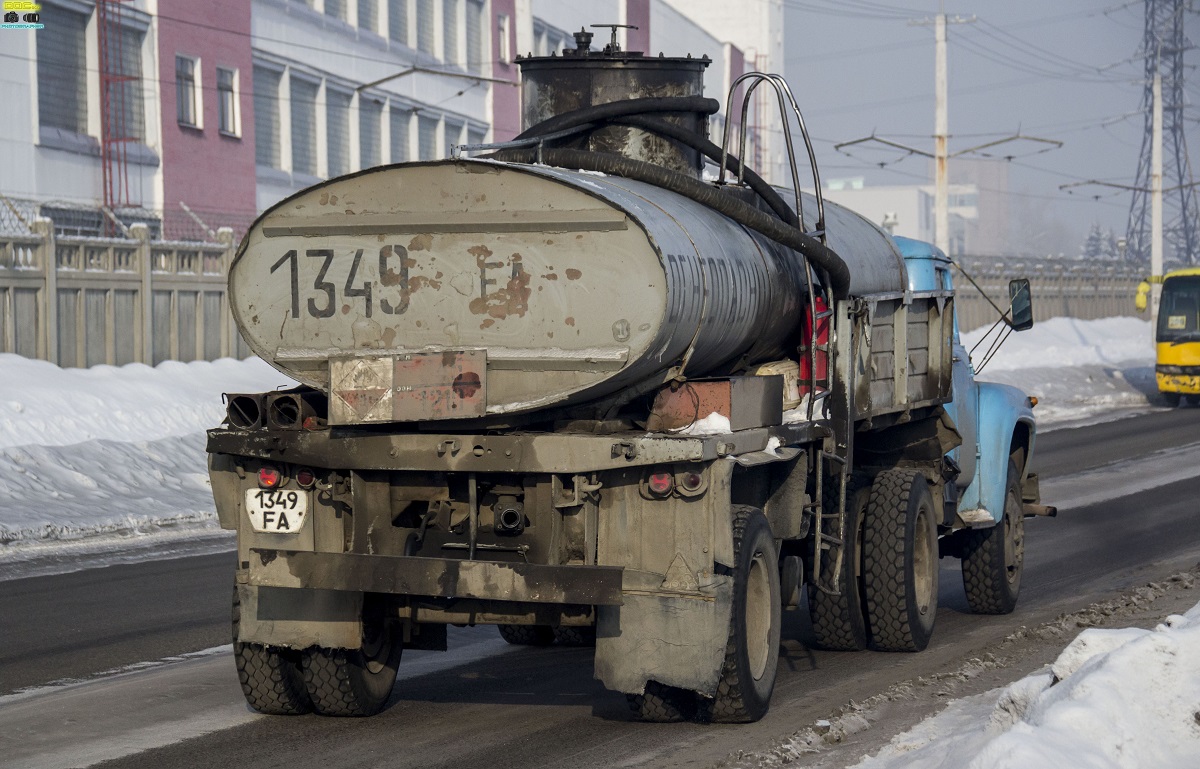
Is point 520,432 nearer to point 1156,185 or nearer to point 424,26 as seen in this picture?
point 424,26

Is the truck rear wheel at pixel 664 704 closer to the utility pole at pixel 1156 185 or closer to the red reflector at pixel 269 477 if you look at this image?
the red reflector at pixel 269 477

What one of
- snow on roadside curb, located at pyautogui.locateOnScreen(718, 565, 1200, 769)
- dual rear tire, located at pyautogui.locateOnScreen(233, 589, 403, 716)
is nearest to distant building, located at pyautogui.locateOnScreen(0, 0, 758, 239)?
snow on roadside curb, located at pyautogui.locateOnScreen(718, 565, 1200, 769)

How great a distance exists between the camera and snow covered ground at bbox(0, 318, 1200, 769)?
5.84 metres

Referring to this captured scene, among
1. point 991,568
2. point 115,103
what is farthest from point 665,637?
point 115,103

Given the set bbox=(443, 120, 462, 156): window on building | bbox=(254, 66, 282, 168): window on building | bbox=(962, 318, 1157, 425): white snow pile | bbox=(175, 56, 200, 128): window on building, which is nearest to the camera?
bbox=(175, 56, 200, 128): window on building

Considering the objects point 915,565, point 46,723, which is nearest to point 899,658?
point 915,565

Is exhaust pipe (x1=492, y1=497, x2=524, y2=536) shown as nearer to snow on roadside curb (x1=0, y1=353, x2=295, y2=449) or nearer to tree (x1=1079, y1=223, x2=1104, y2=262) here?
snow on roadside curb (x1=0, y1=353, x2=295, y2=449)

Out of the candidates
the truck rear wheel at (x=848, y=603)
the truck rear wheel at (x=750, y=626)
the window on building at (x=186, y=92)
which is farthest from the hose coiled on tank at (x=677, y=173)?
the window on building at (x=186, y=92)

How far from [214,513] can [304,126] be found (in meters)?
27.0

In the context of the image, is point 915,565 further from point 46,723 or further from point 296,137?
point 296,137

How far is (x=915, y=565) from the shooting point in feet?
32.5

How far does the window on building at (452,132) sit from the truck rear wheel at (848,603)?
42061 mm

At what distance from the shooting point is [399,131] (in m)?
47.9

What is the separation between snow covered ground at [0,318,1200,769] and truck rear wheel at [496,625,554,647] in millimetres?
2813
